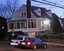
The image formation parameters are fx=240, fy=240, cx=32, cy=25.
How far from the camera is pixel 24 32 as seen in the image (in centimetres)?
5953

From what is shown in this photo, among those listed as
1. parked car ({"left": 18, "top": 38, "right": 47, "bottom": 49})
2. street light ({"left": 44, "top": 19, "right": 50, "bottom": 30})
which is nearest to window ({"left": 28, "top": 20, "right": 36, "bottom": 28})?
street light ({"left": 44, "top": 19, "right": 50, "bottom": 30})

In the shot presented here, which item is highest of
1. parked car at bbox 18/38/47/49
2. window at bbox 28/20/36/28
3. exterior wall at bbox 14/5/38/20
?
exterior wall at bbox 14/5/38/20

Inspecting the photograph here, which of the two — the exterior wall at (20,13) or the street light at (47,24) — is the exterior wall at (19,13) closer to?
the exterior wall at (20,13)

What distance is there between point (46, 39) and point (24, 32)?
12.0m

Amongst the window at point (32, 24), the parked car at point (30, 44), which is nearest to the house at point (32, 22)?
the window at point (32, 24)

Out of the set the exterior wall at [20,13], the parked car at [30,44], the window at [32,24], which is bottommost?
the parked car at [30,44]

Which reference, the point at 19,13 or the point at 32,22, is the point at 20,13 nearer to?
the point at 19,13

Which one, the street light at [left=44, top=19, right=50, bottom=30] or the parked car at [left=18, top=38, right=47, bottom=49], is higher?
the street light at [left=44, top=19, right=50, bottom=30]

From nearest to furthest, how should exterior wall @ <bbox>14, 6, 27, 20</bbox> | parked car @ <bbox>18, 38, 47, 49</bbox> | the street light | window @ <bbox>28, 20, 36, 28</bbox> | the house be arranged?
1. parked car @ <bbox>18, 38, 47, 49</bbox>
2. the house
3. window @ <bbox>28, 20, 36, 28</bbox>
4. the street light
5. exterior wall @ <bbox>14, 6, 27, 20</bbox>

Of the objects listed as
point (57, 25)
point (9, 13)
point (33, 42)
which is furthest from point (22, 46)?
point (9, 13)

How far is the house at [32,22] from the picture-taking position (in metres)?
60.2

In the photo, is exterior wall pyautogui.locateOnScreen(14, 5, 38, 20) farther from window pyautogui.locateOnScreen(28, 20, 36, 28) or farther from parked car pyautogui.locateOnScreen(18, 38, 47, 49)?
parked car pyautogui.locateOnScreen(18, 38, 47, 49)

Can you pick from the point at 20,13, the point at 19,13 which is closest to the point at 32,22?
the point at 20,13

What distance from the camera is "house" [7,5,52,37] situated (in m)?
60.2
